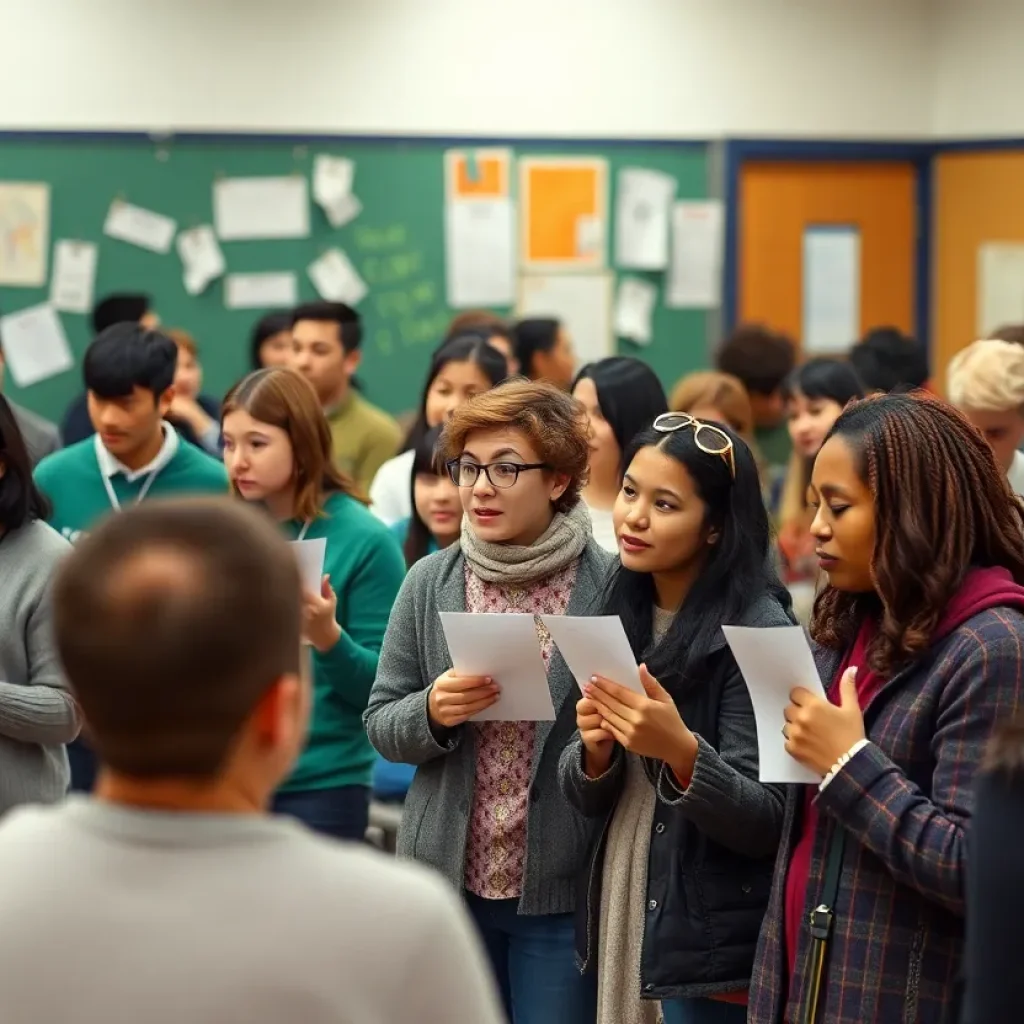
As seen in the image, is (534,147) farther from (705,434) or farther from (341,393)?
(705,434)

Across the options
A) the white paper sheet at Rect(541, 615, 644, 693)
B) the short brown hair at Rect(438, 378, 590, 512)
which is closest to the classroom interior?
the short brown hair at Rect(438, 378, 590, 512)

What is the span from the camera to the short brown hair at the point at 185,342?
5773mm

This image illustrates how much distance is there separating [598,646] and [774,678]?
0.28 metres

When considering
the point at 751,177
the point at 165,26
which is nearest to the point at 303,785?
the point at 165,26

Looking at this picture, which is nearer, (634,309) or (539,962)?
(539,962)

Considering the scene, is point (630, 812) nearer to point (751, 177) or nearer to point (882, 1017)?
point (882, 1017)

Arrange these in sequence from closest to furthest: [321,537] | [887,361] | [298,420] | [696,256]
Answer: [321,537]
[298,420]
[887,361]
[696,256]

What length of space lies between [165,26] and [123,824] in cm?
569

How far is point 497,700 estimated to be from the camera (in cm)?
260

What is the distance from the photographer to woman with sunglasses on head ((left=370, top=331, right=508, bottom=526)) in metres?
4.25

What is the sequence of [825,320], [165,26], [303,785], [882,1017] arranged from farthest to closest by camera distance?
[825,320]
[165,26]
[303,785]
[882,1017]

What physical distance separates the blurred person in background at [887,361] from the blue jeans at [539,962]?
273 cm

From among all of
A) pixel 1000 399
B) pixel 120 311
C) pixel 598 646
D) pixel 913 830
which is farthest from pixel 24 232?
pixel 913 830

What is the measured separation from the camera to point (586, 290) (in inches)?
280
